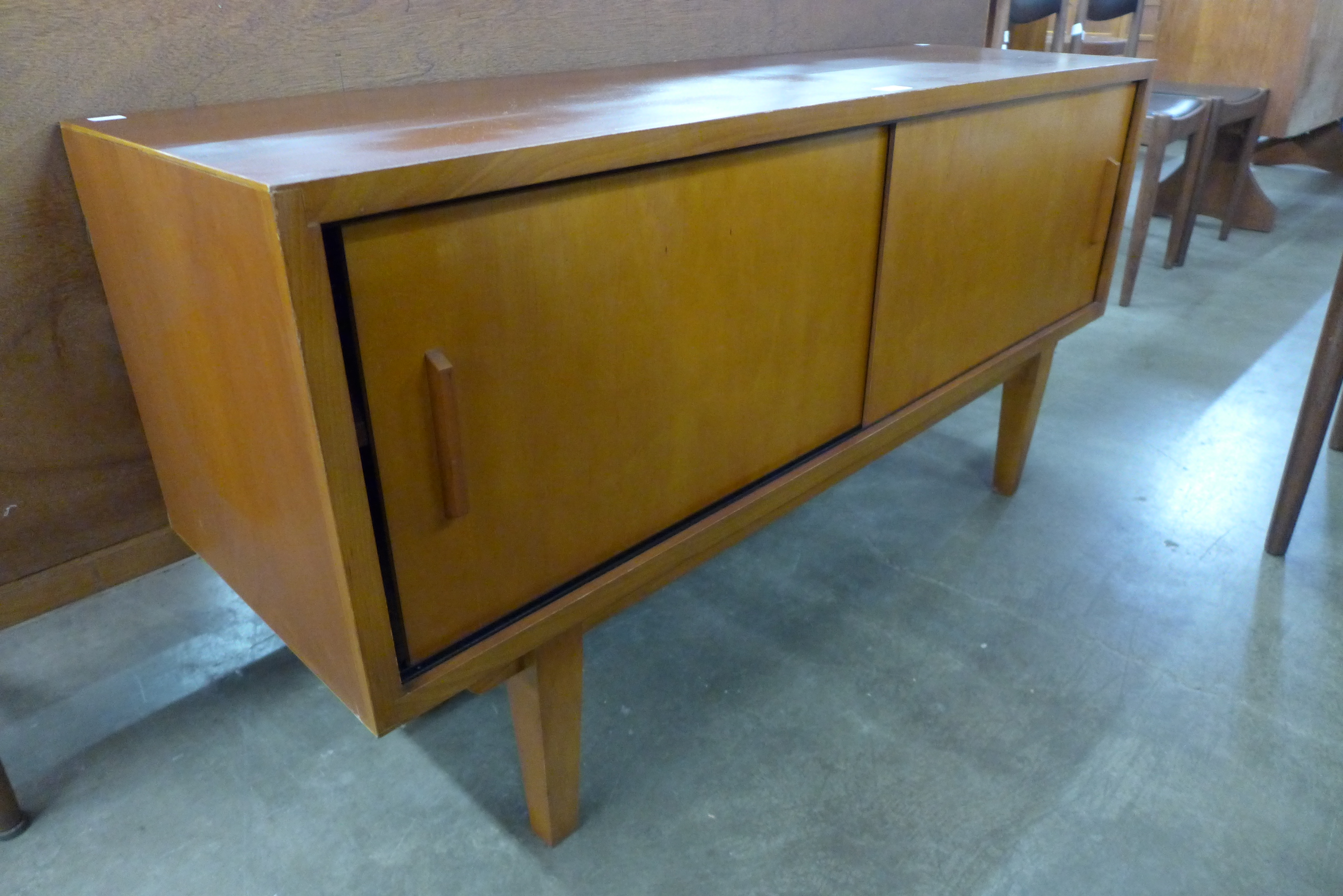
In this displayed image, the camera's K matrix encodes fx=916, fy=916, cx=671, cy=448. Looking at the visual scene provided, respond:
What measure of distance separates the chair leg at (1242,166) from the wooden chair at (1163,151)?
43cm

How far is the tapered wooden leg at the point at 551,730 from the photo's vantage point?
0.81 m

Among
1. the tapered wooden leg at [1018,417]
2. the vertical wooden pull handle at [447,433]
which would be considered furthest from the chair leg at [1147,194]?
the vertical wooden pull handle at [447,433]

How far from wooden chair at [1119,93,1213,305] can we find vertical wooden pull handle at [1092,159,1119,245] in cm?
114

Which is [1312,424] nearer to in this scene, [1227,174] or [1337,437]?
[1337,437]

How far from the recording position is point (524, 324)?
63cm

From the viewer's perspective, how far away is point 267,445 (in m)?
0.62

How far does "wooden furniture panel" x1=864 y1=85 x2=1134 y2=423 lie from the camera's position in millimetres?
954

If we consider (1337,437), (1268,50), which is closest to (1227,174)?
(1268,50)

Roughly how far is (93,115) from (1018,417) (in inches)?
50.6

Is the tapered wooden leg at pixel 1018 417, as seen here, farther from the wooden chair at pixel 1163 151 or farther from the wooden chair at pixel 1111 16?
the wooden chair at pixel 1111 16

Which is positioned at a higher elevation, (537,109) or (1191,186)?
(537,109)

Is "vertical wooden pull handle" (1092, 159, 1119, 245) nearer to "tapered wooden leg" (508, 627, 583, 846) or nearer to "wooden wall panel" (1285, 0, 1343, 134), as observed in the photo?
"tapered wooden leg" (508, 627, 583, 846)

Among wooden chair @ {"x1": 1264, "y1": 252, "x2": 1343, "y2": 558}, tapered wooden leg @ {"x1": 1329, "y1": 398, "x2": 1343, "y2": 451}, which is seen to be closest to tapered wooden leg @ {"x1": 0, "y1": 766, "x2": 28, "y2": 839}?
wooden chair @ {"x1": 1264, "y1": 252, "x2": 1343, "y2": 558}

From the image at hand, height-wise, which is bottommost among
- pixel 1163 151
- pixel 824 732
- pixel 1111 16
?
pixel 824 732
